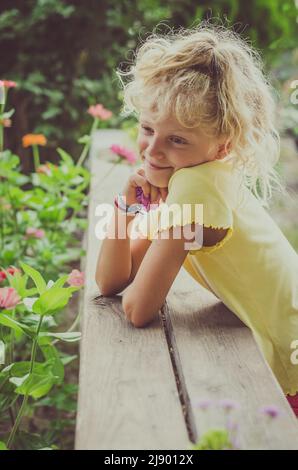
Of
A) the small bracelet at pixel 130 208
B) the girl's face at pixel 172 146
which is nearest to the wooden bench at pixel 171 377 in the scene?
the small bracelet at pixel 130 208

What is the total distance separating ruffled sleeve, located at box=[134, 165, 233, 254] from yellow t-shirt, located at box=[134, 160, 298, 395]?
12 millimetres

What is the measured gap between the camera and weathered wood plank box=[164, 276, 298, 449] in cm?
118

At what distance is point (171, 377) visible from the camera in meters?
1.35

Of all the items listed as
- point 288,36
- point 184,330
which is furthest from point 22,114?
point 184,330

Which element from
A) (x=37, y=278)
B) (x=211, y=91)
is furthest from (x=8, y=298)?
(x=211, y=91)

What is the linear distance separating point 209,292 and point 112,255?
0.28 m

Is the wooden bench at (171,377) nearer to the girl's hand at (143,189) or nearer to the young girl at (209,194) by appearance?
the young girl at (209,194)

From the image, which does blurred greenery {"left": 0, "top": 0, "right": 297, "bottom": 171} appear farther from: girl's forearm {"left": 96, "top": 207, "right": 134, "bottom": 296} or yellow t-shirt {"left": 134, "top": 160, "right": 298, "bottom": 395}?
yellow t-shirt {"left": 134, "top": 160, "right": 298, "bottom": 395}

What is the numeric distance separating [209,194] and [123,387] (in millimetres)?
495

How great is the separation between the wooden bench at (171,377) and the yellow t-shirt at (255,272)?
0.21 feet

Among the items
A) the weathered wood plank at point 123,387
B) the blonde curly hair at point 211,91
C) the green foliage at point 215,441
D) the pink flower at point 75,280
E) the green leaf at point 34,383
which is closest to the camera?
the green foliage at point 215,441

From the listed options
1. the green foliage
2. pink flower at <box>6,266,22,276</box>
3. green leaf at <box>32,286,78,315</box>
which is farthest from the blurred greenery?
the green foliage

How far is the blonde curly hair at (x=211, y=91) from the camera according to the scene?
1571 millimetres

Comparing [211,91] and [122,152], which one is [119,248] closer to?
[211,91]
